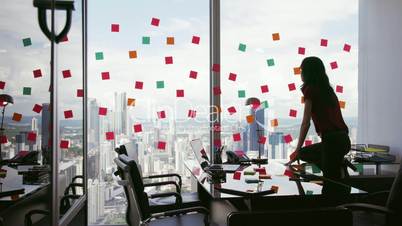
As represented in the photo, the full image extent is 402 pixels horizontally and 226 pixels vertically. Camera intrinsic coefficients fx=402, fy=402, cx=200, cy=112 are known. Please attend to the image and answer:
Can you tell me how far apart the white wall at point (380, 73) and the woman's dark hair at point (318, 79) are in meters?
1.25

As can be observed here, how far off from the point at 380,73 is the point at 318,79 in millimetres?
1440

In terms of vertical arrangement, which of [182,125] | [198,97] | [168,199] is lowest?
[168,199]

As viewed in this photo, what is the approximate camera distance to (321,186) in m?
2.56

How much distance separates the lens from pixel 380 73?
14.0 ft

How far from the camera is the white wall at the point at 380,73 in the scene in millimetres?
4035

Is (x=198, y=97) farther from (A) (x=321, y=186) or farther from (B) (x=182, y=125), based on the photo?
(A) (x=321, y=186)

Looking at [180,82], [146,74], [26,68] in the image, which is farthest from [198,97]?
[26,68]

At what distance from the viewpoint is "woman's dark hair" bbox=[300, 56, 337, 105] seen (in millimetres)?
3172

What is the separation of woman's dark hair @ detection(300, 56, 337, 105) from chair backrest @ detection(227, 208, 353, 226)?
1.72m

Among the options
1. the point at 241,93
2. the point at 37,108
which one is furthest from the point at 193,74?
the point at 37,108

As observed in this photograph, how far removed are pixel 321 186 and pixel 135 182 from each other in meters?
1.18

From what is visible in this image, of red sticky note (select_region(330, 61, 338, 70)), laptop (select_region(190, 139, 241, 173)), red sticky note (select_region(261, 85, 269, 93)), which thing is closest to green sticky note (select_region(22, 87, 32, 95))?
laptop (select_region(190, 139, 241, 173))

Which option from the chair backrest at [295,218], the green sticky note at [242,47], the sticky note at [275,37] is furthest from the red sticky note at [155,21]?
the chair backrest at [295,218]

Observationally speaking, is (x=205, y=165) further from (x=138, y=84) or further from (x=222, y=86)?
(x=138, y=84)
